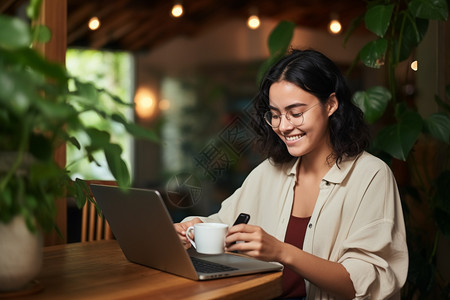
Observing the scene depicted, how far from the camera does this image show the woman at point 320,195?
5.17 ft

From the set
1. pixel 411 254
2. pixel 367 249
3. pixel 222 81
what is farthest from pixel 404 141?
pixel 222 81

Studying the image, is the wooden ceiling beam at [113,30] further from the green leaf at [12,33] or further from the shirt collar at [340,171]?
the green leaf at [12,33]

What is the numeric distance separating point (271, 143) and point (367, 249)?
0.59 metres

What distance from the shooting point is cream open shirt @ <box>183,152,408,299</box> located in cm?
160

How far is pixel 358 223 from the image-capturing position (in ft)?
5.59

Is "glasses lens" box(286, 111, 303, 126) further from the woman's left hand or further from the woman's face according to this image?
the woman's left hand

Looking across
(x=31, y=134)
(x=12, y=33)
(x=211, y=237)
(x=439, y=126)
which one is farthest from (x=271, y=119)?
(x=12, y=33)

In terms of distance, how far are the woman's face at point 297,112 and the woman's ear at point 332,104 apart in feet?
0.16

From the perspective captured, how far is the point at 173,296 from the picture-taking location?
116 centimetres

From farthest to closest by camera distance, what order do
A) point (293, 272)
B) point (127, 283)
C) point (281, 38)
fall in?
point (281, 38) < point (293, 272) < point (127, 283)

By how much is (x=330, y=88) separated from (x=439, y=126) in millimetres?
854

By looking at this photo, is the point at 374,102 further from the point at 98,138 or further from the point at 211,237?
the point at 98,138

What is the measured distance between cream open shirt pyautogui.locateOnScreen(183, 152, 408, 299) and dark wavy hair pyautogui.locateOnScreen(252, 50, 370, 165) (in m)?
0.06

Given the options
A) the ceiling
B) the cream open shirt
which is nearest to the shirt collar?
the cream open shirt
